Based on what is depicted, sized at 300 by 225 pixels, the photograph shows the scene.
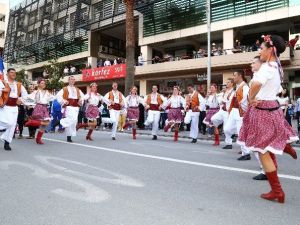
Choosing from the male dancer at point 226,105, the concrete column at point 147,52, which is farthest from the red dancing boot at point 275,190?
the concrete column at point 147,52

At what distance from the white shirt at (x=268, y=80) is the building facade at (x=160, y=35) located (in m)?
19.2

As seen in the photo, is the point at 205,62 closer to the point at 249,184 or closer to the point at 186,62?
the point at 186,62

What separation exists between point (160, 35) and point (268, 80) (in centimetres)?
2759

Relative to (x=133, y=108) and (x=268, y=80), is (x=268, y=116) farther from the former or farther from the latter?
(x=133, y=108)

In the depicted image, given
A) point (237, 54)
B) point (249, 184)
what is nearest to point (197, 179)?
point (249, 184)

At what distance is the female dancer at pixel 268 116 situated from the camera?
446 cm

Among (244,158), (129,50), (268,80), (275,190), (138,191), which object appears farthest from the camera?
(129,50)

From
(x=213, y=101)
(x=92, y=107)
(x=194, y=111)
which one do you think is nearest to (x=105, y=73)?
(x=92, y=107)

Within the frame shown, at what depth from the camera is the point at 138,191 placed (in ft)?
15.9

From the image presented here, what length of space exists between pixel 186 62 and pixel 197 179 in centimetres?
2282

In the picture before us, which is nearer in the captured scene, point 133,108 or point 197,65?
point 133,108

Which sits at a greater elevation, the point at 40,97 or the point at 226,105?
the point at 40,97

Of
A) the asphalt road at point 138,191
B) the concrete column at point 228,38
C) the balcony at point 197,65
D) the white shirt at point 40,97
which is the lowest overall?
the asphalt road at point 138,191

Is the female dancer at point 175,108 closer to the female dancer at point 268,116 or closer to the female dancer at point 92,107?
the female dancer at point 92,107
